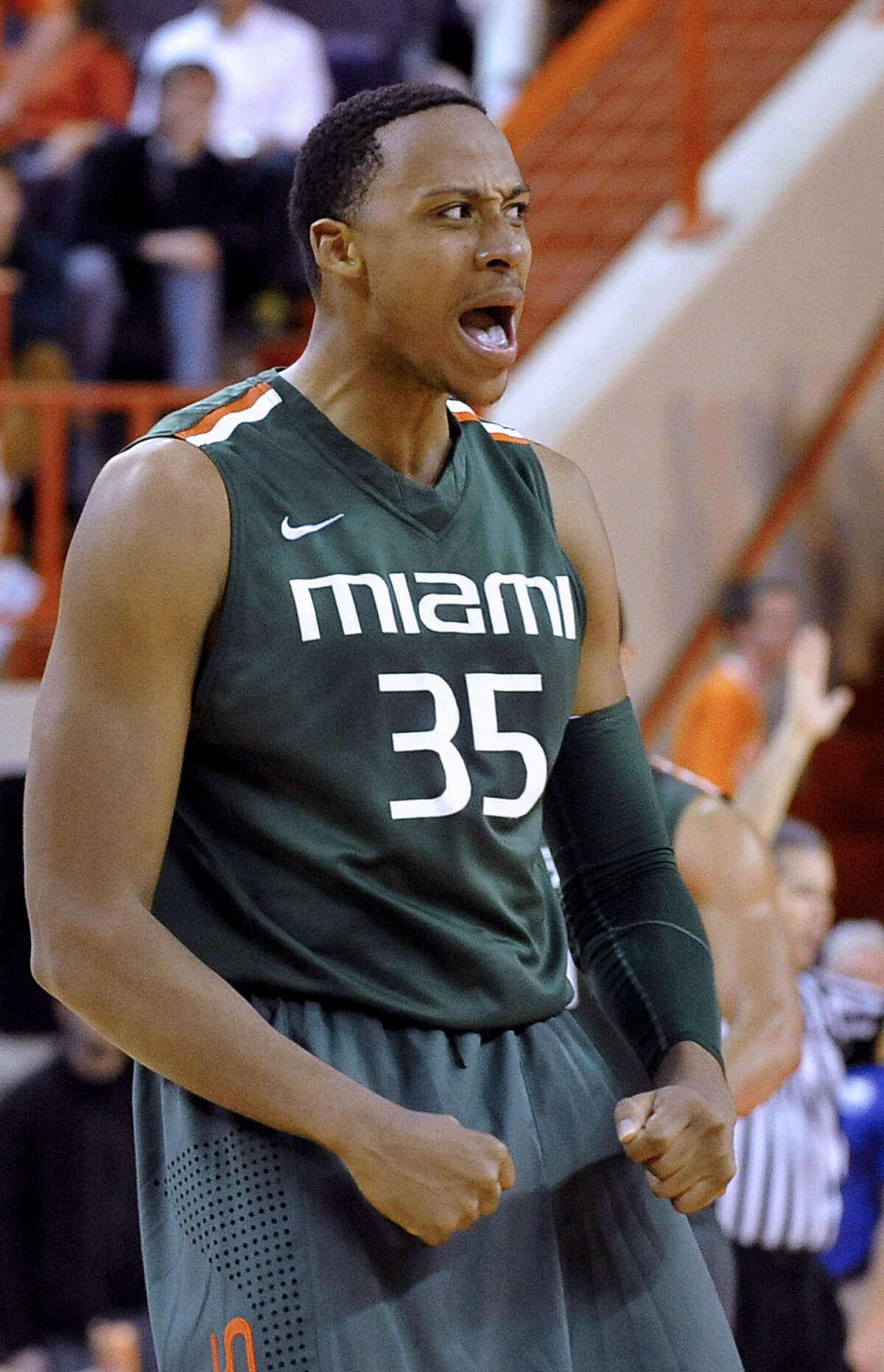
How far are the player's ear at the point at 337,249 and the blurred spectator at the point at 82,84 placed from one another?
26.0ft

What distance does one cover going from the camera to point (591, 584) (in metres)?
2.47

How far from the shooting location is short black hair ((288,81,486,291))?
7.49ft

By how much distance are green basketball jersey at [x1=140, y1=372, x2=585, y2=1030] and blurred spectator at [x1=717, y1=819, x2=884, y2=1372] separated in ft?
10.2

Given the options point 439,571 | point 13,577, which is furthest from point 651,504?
point 439,571

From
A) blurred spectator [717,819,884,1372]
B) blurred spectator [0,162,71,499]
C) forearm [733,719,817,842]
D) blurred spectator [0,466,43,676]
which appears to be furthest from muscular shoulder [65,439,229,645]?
blurred spectator [0,162,71,499]

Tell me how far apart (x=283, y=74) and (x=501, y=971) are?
7.41 metres

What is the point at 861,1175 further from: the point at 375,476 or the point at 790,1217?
the point at 375,476

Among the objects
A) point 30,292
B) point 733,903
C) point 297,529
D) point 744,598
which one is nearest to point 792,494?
point 744,598

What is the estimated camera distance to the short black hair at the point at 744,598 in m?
7.55

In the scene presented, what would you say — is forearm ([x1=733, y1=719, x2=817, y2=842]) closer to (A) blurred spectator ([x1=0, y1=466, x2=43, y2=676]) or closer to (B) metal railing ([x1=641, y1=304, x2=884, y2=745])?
(B) metal railing ([x1=641, y1=304, x2=884, y2=745])

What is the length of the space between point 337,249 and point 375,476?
24 centimetres

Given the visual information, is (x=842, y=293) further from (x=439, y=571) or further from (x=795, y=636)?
(x=439, y=571)

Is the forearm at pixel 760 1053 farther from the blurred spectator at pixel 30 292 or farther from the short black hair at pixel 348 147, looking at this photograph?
the blurred spectator at pixel 30 292

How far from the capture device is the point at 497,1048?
2.24 m
